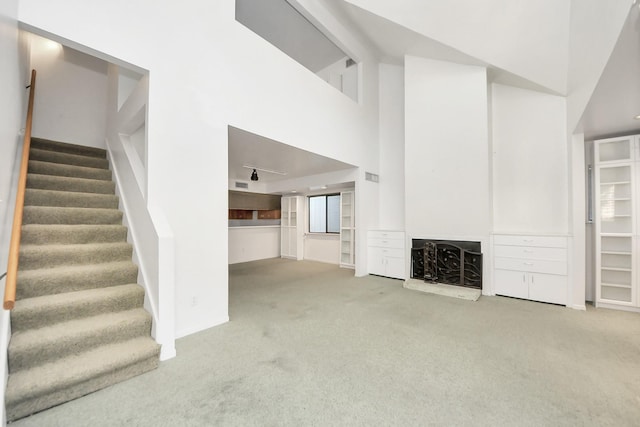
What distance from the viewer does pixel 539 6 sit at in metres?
3.35

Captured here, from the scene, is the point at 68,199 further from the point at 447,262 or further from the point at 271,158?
the point at 447,262

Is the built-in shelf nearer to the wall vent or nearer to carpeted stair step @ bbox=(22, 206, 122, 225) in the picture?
the wall vent

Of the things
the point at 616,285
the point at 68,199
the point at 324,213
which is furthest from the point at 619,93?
the point at 324,213

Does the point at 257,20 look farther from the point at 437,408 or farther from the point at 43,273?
the point at 437,408

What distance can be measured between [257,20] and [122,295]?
5.45m

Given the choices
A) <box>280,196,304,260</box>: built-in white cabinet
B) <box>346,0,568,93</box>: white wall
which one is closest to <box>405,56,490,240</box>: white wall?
<box>346,0,568,93</box>: white wall

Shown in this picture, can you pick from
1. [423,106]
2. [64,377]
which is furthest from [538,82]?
[64,377]

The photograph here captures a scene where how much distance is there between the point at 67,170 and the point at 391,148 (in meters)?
5.81

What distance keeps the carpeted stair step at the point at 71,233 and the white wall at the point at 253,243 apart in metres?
4.31

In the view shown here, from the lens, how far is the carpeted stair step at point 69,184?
2.88m

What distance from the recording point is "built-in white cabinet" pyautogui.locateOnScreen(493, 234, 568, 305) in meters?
3.74

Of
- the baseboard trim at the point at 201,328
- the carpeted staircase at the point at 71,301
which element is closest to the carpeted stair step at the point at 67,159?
the carpeted staircase at the point at 71,301

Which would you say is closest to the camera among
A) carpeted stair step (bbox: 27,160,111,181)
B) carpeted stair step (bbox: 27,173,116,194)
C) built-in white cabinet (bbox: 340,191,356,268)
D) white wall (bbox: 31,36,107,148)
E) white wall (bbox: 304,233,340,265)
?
carpeted stair step (bbox: 27,173,116,194)

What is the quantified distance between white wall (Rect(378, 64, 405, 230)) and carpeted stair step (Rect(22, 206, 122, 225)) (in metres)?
5.05
